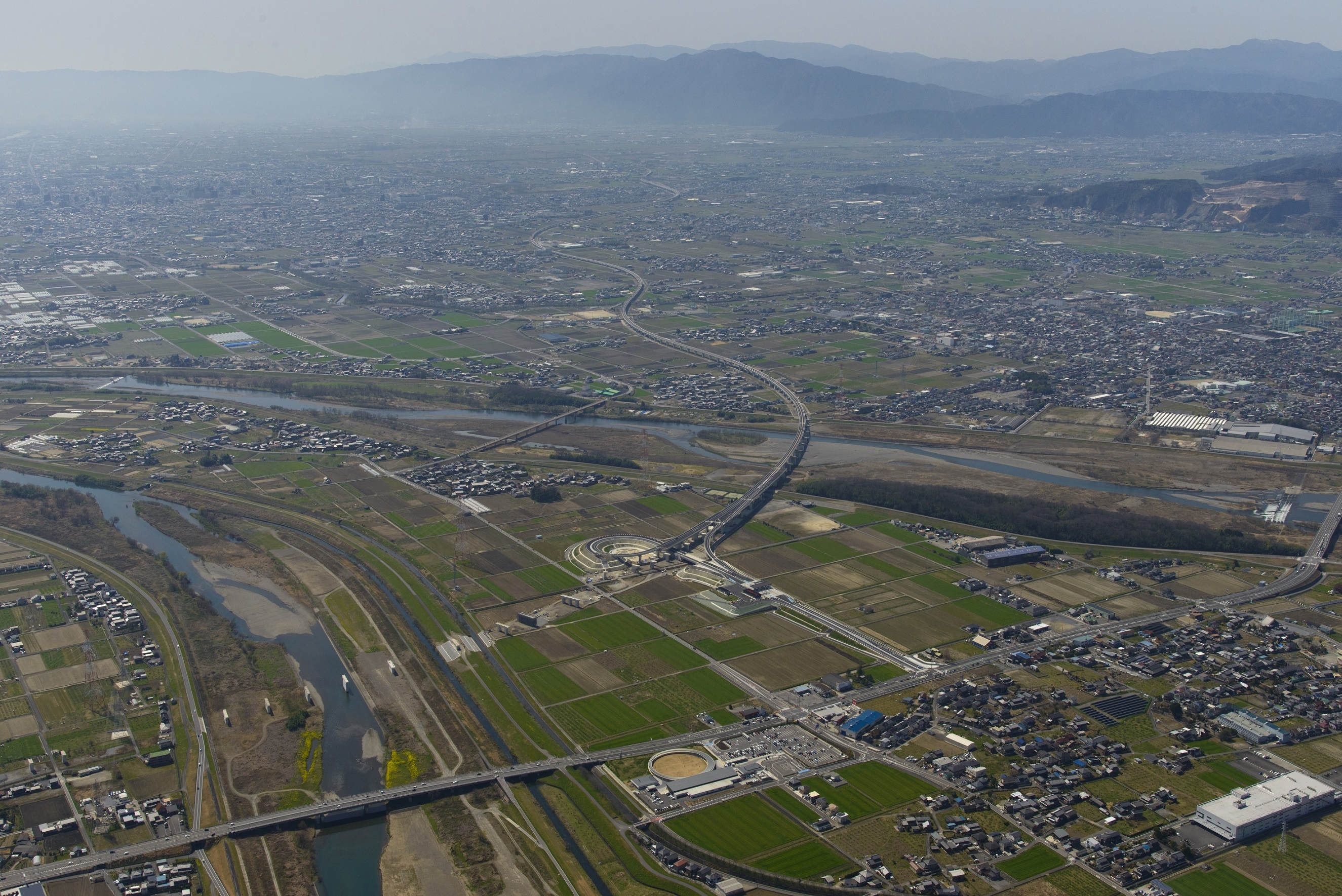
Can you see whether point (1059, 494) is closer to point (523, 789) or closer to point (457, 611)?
point (457, 611)

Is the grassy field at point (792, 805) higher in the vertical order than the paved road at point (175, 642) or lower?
lower

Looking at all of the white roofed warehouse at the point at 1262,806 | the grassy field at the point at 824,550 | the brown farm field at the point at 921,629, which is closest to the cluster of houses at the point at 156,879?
the brown farm field at the point at 921,629

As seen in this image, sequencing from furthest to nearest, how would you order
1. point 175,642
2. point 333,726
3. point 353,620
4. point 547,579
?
point 547,579, point 353,620, point 175,642, point 333,726

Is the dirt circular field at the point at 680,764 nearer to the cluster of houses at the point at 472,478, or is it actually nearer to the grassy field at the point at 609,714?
the grassy field at the point at 609,714

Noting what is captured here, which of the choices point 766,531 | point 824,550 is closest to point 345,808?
point 824,550

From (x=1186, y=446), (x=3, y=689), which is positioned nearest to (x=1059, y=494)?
(x=1186, y=446)

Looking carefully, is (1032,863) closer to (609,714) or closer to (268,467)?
(609,714)
